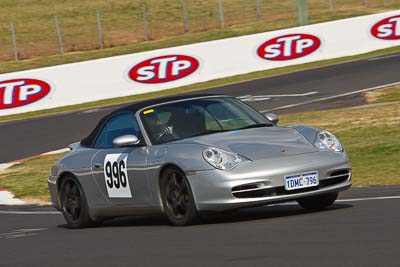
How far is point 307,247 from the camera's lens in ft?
25.3

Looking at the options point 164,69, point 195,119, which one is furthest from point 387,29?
point 195,119

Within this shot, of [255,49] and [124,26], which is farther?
[124,26]

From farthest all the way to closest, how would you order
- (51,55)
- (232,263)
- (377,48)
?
1. (51,55)
2. (377,48)
3. (232,263)

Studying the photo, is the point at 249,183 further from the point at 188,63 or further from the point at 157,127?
the point at 188,63

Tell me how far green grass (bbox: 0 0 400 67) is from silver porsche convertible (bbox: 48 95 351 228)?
1108 inches

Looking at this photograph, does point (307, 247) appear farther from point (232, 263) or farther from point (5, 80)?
point (5, 80)

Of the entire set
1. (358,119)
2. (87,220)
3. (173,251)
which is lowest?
(358,119)

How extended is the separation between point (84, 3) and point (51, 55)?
34.2 ft

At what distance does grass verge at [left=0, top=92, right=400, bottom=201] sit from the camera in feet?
45.6

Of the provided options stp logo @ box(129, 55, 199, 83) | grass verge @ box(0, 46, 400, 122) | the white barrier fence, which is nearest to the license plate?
grass verge @ box(0, 46, 400, 122)

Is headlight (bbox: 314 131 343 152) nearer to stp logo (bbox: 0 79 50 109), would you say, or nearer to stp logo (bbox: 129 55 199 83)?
stp logo (bbox: 0 79 50 109)

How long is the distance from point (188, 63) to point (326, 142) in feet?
76.4

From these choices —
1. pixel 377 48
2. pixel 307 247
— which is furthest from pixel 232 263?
pixel 377 48

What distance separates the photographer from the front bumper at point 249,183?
381 inches
